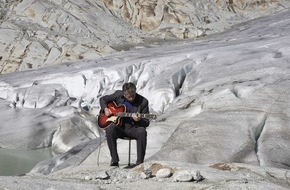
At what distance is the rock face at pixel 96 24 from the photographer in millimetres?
27656

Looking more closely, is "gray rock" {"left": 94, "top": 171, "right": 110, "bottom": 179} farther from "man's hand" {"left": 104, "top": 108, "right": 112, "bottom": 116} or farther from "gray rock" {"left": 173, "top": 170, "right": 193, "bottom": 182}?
"man's hand" {"left": 104, "top": 108, "right": 112, "bottom": 116}

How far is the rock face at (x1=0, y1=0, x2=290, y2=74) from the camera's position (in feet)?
90.7

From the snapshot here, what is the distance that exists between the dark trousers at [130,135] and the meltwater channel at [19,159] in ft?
20.7

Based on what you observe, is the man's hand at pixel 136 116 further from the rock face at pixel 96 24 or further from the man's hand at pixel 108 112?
the rock face at pixel 96 24

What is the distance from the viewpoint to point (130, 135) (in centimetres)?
778

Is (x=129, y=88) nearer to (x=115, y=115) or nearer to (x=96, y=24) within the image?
(x=115, y=115)

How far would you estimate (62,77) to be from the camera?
19.9 meters

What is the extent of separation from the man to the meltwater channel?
20.8 ft

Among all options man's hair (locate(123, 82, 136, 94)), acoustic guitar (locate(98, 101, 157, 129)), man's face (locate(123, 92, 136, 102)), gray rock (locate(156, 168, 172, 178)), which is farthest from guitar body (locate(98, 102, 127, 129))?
gray rock (locate(156, 168, 172, 178))

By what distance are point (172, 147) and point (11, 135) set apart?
25.7ft

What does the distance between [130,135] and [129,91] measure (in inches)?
25.0

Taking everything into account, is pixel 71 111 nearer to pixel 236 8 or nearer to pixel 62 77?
pixel 62 77

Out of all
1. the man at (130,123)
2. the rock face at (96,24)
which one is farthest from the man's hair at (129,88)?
the rock face at (96,24)

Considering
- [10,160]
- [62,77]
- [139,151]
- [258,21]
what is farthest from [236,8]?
[139,151]
